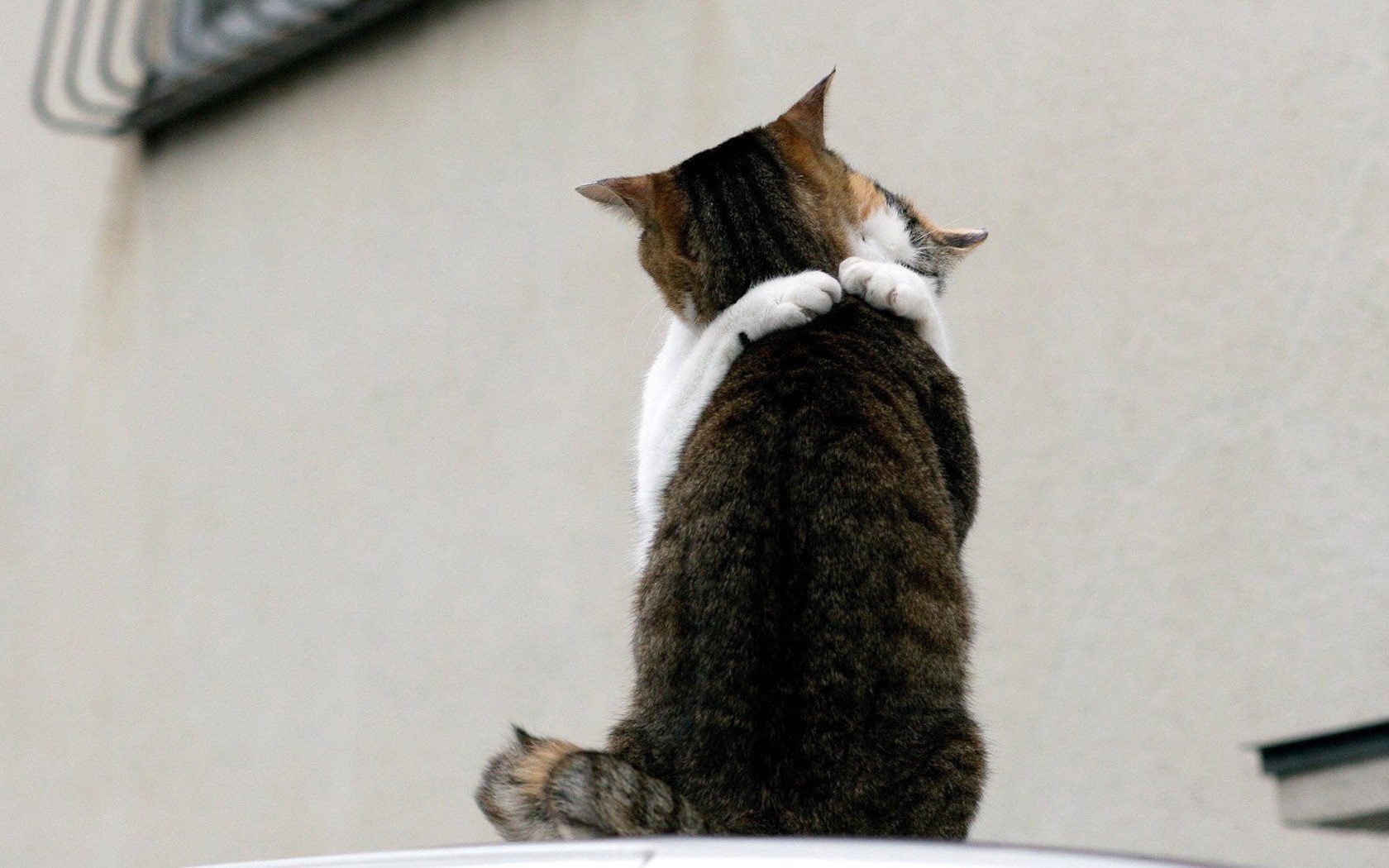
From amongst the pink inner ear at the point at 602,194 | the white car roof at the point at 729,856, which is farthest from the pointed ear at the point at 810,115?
the white car roof at the point at 729,856

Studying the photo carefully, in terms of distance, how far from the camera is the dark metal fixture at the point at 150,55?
5504 millimetres

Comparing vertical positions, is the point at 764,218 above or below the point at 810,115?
below

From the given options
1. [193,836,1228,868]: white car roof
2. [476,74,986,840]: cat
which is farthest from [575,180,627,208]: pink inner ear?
[193,836,1228,868]: white car roof

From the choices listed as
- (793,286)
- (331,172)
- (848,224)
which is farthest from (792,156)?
(331,172)

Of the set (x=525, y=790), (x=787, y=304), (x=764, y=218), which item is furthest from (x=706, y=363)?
(x=525, y=790)

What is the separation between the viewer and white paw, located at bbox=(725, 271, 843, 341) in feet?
8.45

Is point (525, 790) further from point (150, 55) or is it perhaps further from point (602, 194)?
point (150, 55)

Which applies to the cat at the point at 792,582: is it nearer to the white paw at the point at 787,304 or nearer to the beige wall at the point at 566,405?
the white paw at the point at 787,304

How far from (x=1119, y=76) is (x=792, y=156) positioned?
4.06 ft

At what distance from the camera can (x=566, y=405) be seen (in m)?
4.72

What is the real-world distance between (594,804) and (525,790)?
0.15 m

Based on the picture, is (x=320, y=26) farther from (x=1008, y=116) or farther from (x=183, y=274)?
(x=1008, y=116)

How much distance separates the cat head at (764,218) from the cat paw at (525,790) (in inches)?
28.6

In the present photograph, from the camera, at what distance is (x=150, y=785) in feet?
17.8
